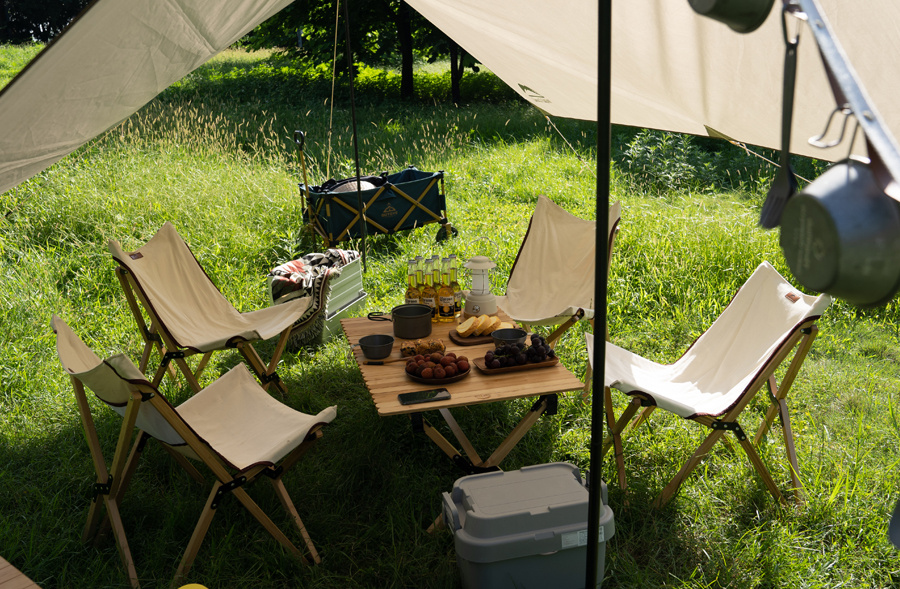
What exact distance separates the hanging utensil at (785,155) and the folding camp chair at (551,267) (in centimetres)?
306

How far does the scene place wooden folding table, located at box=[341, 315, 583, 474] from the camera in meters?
2.63

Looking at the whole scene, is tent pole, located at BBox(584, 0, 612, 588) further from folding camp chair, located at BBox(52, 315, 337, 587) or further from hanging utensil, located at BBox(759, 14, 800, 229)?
folding camp chair, located at BBox(52, 315, 337, 587)

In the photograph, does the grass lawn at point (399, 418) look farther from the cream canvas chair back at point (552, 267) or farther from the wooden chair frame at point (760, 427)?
the cream canvas chair back at point (552, 267)

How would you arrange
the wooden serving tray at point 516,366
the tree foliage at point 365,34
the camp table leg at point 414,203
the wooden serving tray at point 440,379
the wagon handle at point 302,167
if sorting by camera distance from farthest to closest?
the tree foliage at point 365,34, the camp table leg at point 414,203, the wagon handle at point 302,167, the wooden serving tray at point 516,366, the wooden serving tray at point 440,379

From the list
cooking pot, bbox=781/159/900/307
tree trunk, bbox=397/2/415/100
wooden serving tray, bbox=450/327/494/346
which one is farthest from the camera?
tree trunk, bbox=397/2/415/100

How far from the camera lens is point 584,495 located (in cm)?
226

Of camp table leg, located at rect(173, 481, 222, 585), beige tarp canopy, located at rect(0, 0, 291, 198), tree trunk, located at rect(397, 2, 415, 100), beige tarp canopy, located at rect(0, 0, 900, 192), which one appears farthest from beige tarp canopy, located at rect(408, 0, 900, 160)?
tree trunk, located at rect(397, 2, 415, 100)

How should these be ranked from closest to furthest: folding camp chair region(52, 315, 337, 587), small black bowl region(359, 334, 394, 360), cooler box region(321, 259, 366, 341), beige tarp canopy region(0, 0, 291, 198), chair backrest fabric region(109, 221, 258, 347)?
1. folding camp chair region(52, 315, 337, 587)
2. beige tarp canopy region(0, 0, 291, 198)
3. small black bowl region(359, 334, 394, 360)
4. chair backrest fabric region(109, 221, 258, 347)
5. cooler box region(321, 259, 366, 341)

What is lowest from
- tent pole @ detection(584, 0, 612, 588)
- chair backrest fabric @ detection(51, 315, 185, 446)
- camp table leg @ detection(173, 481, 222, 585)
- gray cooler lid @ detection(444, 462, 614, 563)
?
camp table leg @ detection(173, 481, 222, 585)

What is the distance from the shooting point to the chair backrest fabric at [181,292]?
362cm

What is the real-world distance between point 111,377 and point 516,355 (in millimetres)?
1541

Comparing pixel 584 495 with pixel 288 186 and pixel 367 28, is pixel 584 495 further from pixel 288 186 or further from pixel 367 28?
pixel 367 28

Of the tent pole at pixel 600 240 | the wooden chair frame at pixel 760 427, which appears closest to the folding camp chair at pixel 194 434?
the wooden chair frame at pixel 760 427

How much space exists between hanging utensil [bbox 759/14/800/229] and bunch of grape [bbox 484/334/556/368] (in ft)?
6.84
